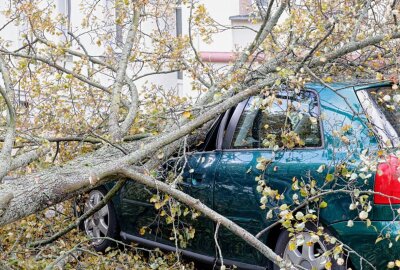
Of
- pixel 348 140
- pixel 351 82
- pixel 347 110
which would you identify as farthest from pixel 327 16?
pixel 348 140

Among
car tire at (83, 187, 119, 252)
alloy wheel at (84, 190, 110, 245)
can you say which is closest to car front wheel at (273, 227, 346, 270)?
car tire at (83, 187, 119, 252)

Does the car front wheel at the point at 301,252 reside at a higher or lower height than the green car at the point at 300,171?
lower

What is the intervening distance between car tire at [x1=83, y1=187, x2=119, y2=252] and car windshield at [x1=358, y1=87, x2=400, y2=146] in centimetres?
290

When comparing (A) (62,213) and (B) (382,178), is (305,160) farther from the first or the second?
(A) (62,213)

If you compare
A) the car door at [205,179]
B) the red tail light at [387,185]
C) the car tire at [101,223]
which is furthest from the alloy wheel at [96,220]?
the red tail light at [387,185]

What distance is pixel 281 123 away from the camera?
4.60m

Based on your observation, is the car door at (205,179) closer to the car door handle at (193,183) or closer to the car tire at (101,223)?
the car door handle at (193,183)

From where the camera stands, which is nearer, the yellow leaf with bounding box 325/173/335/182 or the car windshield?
the yellow leaf with bounding box 325/173/335/182

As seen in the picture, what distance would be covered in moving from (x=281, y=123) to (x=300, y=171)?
48cm

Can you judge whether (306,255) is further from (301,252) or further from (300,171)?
(300,171)

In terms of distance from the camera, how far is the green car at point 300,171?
12.9 feet

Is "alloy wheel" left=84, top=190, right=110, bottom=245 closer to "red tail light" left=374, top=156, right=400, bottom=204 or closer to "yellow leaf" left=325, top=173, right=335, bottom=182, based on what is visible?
"yellow leaf" left=325, top=173, right=335, bottom=182

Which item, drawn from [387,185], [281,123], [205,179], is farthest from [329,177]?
[205,179]

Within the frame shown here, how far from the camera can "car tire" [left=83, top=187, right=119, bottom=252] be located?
6.18 metres
